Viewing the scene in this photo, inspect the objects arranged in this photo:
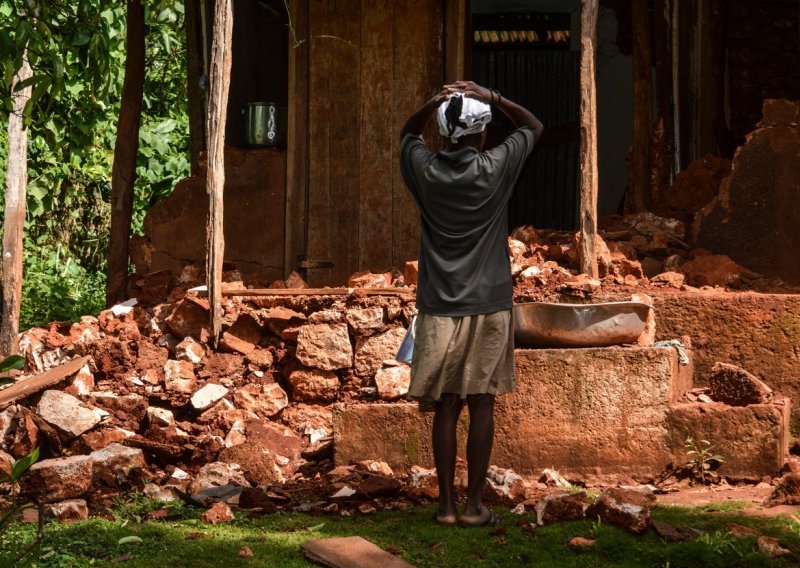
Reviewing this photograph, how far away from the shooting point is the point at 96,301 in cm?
1164

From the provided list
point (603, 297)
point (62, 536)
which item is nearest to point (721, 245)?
point (603, 297)

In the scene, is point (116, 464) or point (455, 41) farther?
point (455, 41)

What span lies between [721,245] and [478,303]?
10.6 ft

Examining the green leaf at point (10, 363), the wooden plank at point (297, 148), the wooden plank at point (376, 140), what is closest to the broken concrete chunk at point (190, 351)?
the wooden plank at point (297, 148)

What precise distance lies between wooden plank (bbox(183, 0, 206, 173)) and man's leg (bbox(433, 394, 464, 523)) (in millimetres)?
4796

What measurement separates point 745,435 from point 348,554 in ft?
7.50

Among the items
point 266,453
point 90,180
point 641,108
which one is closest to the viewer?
point 266,453

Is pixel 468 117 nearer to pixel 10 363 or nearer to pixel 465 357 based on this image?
pixel 465 357

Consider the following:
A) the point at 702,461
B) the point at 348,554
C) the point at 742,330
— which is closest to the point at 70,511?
the point at 348,554

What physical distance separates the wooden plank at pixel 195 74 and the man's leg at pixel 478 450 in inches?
192

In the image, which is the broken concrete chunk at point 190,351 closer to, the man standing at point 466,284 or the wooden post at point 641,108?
the man standing at point 466,284

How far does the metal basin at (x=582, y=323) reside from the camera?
6.15 metres

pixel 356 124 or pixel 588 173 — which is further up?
pixel 356 124

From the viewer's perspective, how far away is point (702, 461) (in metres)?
5.94
